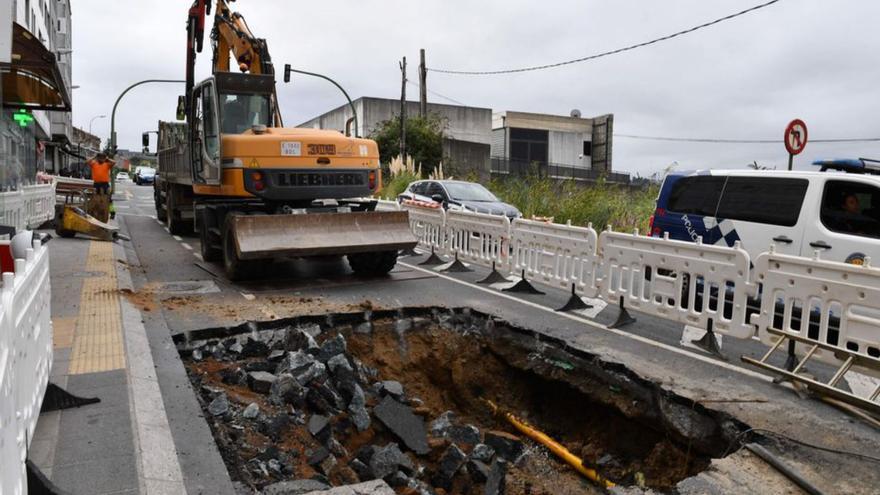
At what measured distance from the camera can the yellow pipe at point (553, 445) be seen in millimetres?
5477

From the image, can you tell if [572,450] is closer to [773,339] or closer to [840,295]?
[773,339]

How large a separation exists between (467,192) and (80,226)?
8.89 m

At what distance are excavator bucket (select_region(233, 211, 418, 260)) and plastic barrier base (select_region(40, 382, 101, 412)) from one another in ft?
15.6

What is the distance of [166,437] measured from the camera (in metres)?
4.15

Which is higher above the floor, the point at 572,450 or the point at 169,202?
the point at 169,202

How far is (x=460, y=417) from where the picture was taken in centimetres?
696

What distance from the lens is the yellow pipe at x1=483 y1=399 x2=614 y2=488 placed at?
5477 mm

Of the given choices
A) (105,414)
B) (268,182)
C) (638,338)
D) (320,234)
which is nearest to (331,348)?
(105,414)

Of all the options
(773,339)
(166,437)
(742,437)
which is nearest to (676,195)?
(773,339)

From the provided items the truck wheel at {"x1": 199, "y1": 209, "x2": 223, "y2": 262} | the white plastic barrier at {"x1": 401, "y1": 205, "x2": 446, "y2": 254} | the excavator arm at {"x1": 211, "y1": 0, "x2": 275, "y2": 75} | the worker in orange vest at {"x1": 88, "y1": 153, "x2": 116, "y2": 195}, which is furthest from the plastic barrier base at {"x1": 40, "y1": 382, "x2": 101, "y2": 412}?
the worker in orange vest at {"x1": 88, "y1": 153, "x2": 116, "y2": 195}

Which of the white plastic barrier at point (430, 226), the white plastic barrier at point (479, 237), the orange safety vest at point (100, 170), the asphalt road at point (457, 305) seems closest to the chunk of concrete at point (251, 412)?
the asphalt road at point (457, 305)

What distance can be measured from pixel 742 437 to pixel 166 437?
3980mm

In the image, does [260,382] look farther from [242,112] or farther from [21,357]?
[242,112]

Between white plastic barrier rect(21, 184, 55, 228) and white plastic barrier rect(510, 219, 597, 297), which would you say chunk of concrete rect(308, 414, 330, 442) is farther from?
white plastic barrier rect(21, 184, 55, 228)
